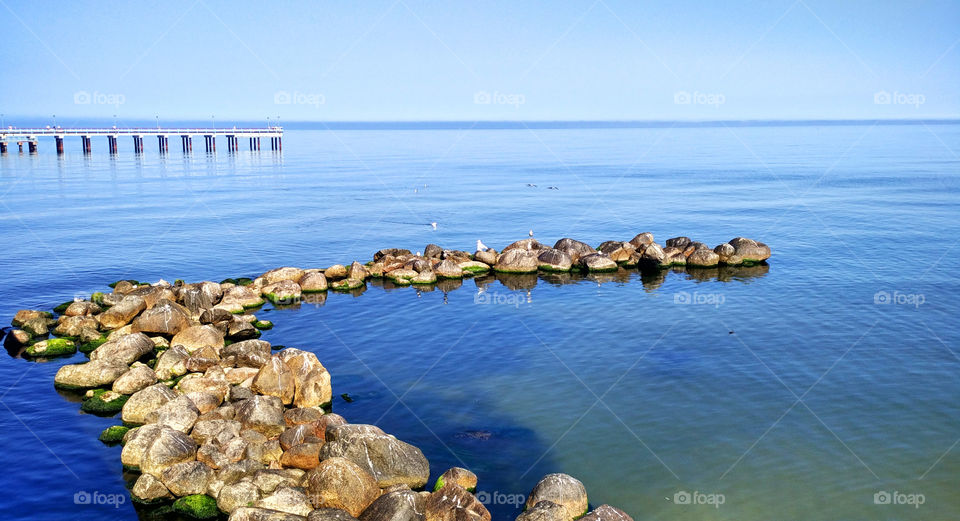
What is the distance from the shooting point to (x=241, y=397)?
33.0 metres

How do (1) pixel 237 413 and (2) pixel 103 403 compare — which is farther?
(2) pixel 103 403

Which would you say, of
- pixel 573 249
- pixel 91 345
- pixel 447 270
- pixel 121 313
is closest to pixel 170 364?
pixel 91 345

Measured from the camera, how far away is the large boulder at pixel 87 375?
35781mm

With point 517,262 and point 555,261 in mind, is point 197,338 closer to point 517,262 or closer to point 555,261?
point 517,262

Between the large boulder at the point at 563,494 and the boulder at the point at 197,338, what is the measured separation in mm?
22315

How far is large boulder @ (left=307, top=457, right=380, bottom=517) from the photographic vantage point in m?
24.6

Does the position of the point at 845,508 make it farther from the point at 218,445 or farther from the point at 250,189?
the point at 250,189

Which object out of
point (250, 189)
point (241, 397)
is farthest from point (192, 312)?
point (250, 189)

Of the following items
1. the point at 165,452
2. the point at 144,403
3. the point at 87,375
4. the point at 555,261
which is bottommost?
the point at 165,452

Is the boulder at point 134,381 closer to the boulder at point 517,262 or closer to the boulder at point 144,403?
the boulder at point 144,403

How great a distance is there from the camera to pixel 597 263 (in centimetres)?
5938

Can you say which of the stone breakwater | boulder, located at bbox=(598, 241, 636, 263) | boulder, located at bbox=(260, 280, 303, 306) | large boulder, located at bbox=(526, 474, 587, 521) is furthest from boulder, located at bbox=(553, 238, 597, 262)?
large boulder, located at bbox=(526, 474, 587, 521)

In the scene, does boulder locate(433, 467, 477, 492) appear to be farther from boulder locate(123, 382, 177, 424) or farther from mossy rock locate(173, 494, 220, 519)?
boulder locate(123, 382, 177, 424)

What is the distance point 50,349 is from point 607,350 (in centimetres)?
3134
